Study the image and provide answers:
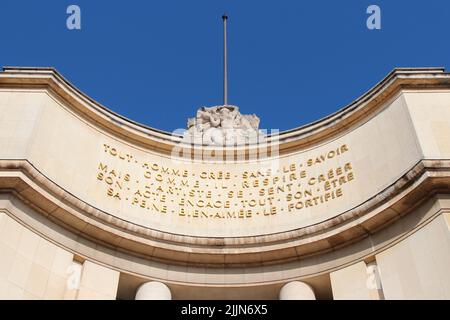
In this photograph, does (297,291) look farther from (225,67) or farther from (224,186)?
(225,67)

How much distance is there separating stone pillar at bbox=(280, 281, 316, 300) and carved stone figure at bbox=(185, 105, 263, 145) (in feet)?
20.2

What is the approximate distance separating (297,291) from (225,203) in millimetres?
4113

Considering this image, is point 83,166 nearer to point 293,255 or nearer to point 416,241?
point 293,255

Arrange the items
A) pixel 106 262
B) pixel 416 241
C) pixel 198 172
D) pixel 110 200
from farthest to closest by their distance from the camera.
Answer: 1. pixel 198 172
2. pixel 110 200
3. pixel 106 262
4. pixel 416 241

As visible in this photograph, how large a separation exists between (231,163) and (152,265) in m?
5.14

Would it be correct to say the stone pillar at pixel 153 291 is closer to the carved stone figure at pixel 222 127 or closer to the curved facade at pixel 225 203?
the curved facade at pixel 225 203

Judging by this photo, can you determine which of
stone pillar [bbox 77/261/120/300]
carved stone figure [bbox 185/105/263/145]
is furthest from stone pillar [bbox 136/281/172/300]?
carved stone figure [bbox 185/105/263/145]

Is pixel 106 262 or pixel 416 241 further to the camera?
pixel 106 262

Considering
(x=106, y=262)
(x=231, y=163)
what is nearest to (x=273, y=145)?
(x=231, y=163)

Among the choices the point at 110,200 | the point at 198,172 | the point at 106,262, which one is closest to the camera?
the point at 106,262

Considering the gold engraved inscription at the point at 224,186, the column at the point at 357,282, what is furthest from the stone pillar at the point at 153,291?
the column at the point at 357,282

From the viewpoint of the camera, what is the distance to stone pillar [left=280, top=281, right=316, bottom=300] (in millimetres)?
15930

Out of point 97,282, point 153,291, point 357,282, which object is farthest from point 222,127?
point 357,282

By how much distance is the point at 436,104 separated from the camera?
17.6 meters
